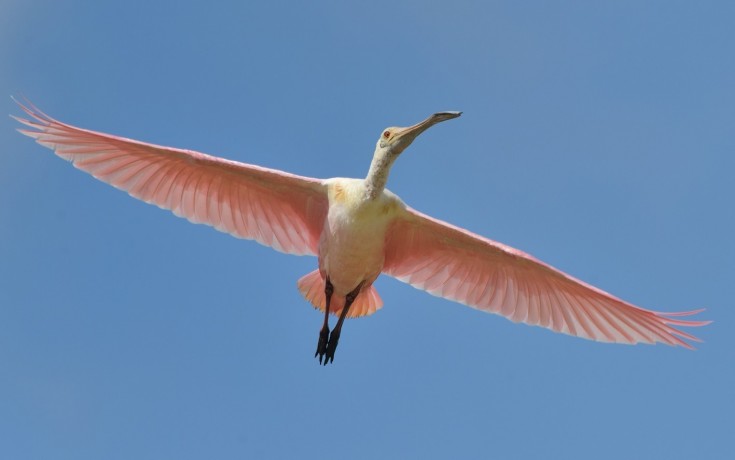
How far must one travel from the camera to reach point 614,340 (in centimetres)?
2239

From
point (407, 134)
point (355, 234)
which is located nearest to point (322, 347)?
point (355, 234)

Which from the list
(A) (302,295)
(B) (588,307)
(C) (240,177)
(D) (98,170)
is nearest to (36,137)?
(D) (98,170)

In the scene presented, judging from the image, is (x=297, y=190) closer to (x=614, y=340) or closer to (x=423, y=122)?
(x=423, y=122)

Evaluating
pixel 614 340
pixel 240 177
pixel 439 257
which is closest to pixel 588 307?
pixel 614 340

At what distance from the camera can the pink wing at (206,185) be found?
2162cm

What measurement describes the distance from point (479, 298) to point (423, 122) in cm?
314

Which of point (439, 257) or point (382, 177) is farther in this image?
point (439, 257)

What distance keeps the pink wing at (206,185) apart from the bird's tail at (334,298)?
0.55 meters

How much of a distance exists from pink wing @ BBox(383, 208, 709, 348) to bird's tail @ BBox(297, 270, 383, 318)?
0.52 metres

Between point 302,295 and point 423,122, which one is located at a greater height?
point 423,122

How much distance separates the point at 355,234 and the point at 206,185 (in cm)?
272

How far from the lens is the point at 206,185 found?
73.1 feet

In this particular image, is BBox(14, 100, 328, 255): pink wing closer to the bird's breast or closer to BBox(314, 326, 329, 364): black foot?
the bird's breast

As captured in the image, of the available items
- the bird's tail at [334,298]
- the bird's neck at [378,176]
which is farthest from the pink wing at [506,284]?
the bird's neck at [378,176]
